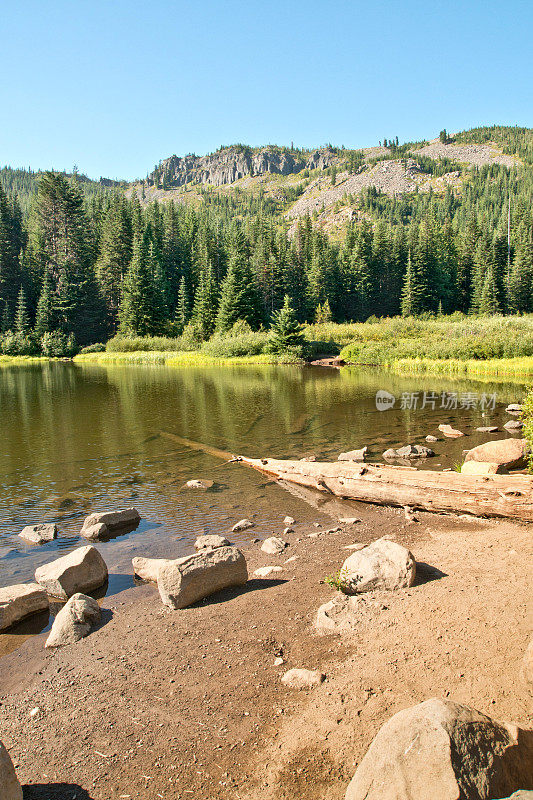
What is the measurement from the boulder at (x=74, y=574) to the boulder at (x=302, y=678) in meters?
4.17

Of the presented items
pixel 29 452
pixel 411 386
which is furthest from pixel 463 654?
pixel 411 386

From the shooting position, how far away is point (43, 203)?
88.6 m

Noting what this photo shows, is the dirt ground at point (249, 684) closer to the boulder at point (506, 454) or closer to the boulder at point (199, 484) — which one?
the boulder at point (506, 454)

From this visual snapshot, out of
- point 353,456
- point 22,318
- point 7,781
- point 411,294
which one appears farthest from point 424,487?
point 411,294

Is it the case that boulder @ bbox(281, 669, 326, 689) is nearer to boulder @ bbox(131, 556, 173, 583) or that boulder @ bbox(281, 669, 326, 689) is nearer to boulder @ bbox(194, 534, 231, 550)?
boulder @ bbox(131, 556, 173, 583)

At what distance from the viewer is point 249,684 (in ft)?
17.6

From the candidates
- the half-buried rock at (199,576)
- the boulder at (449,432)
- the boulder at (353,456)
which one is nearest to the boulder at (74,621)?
the half-buried rock at (199,576)

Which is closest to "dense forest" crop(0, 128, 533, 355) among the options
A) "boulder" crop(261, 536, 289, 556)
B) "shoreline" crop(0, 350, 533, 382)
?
"shoreline" crop(0, 350, 533, 382)

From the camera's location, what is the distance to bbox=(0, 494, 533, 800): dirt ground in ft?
14.0

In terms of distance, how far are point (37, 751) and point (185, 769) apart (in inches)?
60.2

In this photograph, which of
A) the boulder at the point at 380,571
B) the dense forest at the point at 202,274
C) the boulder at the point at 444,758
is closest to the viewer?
the boulder at the point at 444,758

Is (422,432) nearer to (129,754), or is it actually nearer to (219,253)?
(129,754)

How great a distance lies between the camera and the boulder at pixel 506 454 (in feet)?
42.1

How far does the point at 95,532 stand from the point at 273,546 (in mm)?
3939
